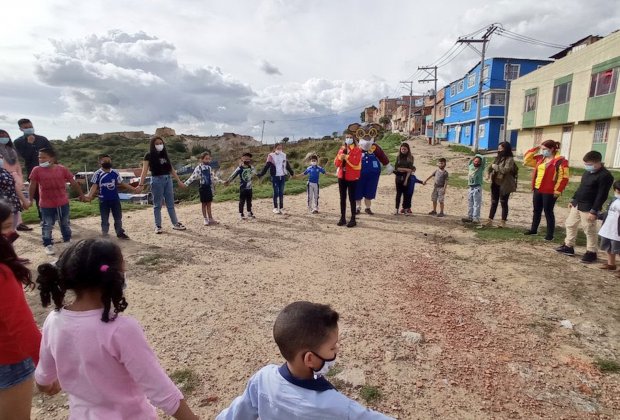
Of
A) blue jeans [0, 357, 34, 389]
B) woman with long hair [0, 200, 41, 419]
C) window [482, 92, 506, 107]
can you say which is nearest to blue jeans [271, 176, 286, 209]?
woman with long hair [0, 200, 41, 419]

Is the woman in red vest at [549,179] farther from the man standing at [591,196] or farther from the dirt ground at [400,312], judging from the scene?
the dirt ground at [400,312]

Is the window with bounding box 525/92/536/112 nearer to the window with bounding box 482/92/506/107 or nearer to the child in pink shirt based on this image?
the window with bounding box 482/92/506/107

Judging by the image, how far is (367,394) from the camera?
2889mm

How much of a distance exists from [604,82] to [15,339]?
28221 mm

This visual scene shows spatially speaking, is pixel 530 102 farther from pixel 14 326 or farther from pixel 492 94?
pixel 14 326

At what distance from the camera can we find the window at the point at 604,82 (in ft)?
67.9

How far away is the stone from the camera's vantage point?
361 cm

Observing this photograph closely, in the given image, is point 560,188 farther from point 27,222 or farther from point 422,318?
point 27,222

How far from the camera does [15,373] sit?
2.07m

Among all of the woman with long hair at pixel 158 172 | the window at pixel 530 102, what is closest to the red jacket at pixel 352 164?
the woman with long hair at pixel 158 172

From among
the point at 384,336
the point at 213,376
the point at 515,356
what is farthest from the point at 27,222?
the point at 515,356

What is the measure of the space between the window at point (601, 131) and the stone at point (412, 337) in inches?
987

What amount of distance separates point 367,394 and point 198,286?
2903 mm

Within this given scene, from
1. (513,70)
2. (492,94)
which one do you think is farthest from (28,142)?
(513,70)
